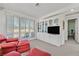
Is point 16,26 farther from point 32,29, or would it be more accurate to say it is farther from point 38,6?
point 38,6

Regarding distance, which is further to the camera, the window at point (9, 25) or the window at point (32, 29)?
the window at point (32, 29)

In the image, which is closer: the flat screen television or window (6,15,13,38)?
the flat screen television

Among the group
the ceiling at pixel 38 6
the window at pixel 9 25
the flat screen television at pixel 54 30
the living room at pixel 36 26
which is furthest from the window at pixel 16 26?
the flat screen television at pixel 54 30

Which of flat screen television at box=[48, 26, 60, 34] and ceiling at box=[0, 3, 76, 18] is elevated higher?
ceiling at box=[0, 3, 76, 18]

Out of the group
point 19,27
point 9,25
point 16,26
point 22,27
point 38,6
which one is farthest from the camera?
point 22,27

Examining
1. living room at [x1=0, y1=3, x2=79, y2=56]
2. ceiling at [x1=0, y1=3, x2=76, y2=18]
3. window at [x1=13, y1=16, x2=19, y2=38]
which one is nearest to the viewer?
ceiling at [x1=0, y1=3, x2=76, y2=18]

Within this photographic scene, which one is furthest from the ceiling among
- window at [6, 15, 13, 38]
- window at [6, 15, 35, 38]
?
window at [6, 15, 35, 38]

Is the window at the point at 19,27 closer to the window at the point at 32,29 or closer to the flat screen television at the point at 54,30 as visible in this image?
the window at the point at 32,29

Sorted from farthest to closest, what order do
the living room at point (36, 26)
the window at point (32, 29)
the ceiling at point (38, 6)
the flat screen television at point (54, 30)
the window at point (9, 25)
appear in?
the window at point (32, 29), the window at point (9, 25), the flat screen television at point (54, 30), the living room at point (36, 26), the ceiling at point (38, 6)

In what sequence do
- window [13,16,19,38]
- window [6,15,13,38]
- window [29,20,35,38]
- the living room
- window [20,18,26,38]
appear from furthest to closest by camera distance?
window [29,20,35,38], window [20,18,26,38], window [13,16,19,38], window [6,15,13,38], the living room

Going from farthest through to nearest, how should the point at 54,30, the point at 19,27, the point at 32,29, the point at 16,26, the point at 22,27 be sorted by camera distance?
the point at 32,29 → the point at 22,27 → the point at 19,27 → the point at 16,26 → the point at 54,30

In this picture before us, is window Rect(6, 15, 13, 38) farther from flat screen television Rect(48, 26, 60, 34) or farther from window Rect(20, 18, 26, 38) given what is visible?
flat screen television Rect(48, 26, 60, 34)

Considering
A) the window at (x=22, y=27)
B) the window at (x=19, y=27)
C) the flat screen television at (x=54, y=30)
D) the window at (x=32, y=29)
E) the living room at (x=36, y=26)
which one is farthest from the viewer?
the window at (x=32, y=29)

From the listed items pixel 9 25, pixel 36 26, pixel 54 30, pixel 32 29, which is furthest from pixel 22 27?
pixel 54 30
